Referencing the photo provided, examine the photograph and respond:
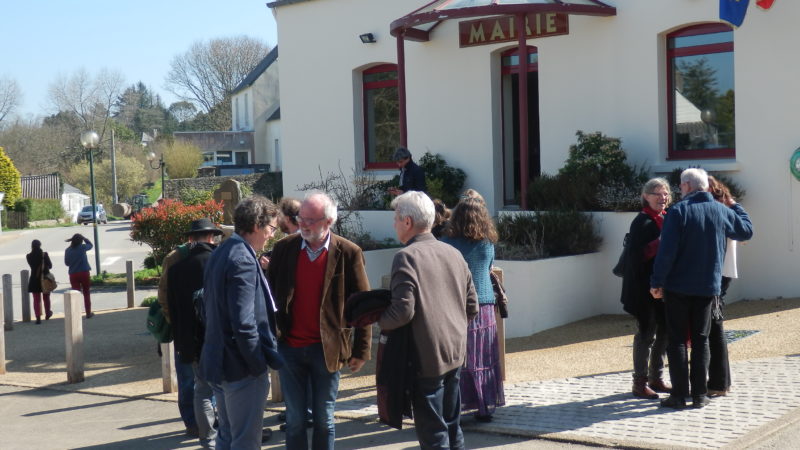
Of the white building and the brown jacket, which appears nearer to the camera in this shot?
the brown jacket

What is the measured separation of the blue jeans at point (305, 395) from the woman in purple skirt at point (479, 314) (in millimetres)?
1476

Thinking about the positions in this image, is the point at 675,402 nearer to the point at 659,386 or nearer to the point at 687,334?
the point at 659,386

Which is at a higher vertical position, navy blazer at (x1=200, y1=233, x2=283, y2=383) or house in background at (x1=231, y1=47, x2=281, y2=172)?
house in background at (x1=231, y1=47, x2=281, y2=172)

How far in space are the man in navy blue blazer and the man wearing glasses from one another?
16cm

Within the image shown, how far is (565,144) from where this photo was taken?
542 inches

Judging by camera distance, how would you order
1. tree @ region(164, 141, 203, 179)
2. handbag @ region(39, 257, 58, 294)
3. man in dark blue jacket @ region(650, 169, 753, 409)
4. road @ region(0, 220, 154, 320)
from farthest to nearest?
tree @ region(164, 141, 203, 179)
road @ region(0, 220, 154, 320)
handbag @ region(39, 257, 58, 294)
man in dark blue jacket @ region(650, 169, 753, 409)

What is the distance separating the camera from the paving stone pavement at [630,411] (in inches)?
239

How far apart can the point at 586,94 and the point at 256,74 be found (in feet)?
148

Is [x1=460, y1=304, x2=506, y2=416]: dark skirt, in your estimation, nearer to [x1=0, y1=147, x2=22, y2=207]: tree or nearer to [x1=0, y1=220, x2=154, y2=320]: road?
[x1=0, y1=220, x2=154, y2=320]: road

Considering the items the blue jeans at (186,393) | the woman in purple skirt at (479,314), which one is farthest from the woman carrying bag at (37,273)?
the woman in purple skirt at (479,314)

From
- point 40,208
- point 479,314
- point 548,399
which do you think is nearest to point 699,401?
point 548,399

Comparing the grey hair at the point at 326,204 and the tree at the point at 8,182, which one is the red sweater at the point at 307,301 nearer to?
the grey hair at the point at 326,204

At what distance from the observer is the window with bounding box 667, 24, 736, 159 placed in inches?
484

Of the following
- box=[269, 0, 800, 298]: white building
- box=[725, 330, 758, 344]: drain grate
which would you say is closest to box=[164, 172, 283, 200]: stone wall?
box=[269, 0, 800, 298]: white building
